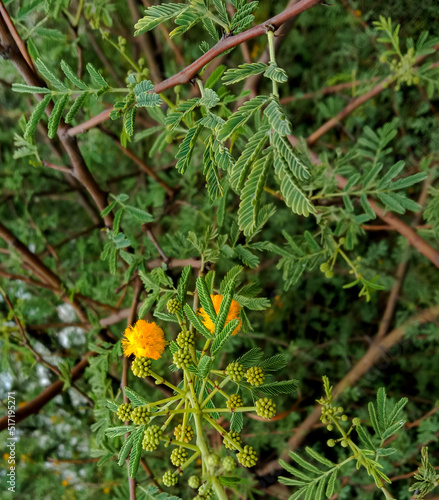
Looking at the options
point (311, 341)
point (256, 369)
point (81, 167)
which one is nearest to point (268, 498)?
point (311, 341)

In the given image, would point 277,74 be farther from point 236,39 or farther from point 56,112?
point 56,112

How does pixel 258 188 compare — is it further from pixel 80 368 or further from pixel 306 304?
pixel 306 304

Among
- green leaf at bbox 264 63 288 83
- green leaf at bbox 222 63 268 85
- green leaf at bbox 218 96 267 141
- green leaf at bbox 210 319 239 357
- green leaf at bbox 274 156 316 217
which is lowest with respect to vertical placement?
green leaf at bbox 210 319 239 357

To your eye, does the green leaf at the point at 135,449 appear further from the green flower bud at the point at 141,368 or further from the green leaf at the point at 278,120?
the green leaf at the point at 278,120

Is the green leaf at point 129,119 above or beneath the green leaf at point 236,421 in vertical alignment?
above

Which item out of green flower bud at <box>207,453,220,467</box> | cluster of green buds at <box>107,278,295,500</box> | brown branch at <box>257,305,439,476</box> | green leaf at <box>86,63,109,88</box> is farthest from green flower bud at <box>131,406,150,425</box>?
brown branch at <box>257,305,439,476</box>

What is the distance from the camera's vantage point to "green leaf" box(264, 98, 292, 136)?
0.39 m

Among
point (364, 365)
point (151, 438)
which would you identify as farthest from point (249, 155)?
point (364, 365)

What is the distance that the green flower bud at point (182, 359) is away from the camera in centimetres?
52

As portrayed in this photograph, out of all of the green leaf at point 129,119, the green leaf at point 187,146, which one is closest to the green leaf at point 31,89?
the green leaf at point 129,119

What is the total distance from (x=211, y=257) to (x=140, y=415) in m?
0.31

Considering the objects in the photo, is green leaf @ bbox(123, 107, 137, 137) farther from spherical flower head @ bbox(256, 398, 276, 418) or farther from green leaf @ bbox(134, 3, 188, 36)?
spherical flower head @ bbox(256, 398, 276, 418)

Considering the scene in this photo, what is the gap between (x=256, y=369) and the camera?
21.6 inches

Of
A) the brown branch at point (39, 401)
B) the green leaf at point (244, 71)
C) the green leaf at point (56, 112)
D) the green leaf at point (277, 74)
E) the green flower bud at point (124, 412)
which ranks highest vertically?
the green leaf at point (56, 112)
